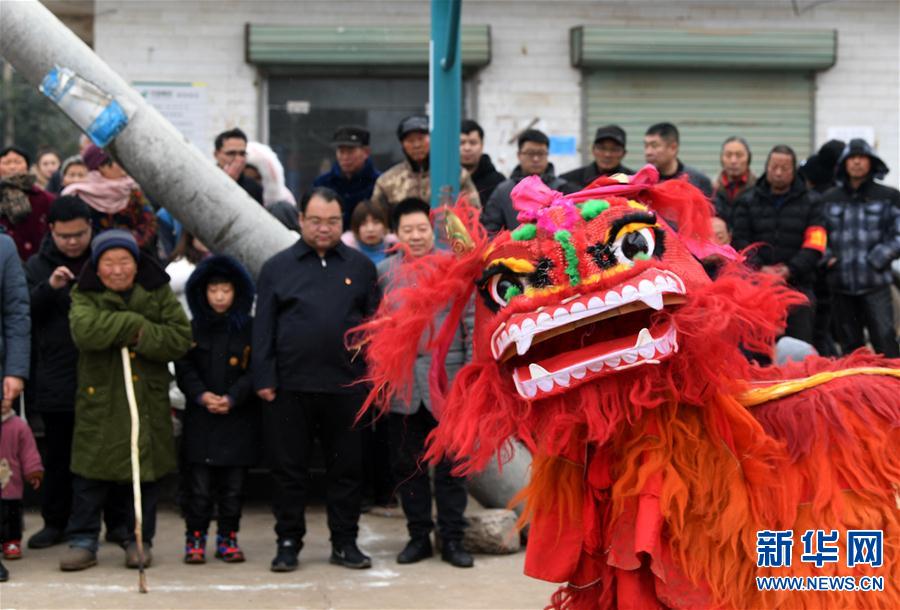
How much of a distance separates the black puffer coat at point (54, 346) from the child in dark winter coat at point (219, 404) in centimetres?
53

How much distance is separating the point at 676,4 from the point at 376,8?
2.80 meters

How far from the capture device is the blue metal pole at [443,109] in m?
6.83

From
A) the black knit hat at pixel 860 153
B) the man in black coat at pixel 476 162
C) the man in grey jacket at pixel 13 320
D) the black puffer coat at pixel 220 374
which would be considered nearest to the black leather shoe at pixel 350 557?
the black puffer coat at pixel 220 374

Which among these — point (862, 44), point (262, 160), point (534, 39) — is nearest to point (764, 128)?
point (862, 44)

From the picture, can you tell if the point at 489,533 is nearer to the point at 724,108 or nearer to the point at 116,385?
the point at 116,385

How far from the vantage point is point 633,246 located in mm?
3611

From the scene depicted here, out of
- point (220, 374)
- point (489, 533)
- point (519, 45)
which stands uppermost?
point (519, 45)

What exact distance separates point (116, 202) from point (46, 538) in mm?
1899

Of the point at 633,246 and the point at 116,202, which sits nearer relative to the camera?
the point at 633,246

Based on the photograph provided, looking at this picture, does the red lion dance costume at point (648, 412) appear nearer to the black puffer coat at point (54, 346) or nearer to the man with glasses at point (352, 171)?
the black puffer coat at point (54, 346)

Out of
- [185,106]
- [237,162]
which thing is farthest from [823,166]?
[185,106]

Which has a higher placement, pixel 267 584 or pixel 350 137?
pixel 350 137

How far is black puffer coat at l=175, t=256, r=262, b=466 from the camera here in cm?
619

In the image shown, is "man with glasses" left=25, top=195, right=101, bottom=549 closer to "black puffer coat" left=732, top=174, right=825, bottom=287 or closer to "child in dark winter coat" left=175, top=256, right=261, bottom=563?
"child in dark winter coat" left=175, top=256, right=261, bottom=563
